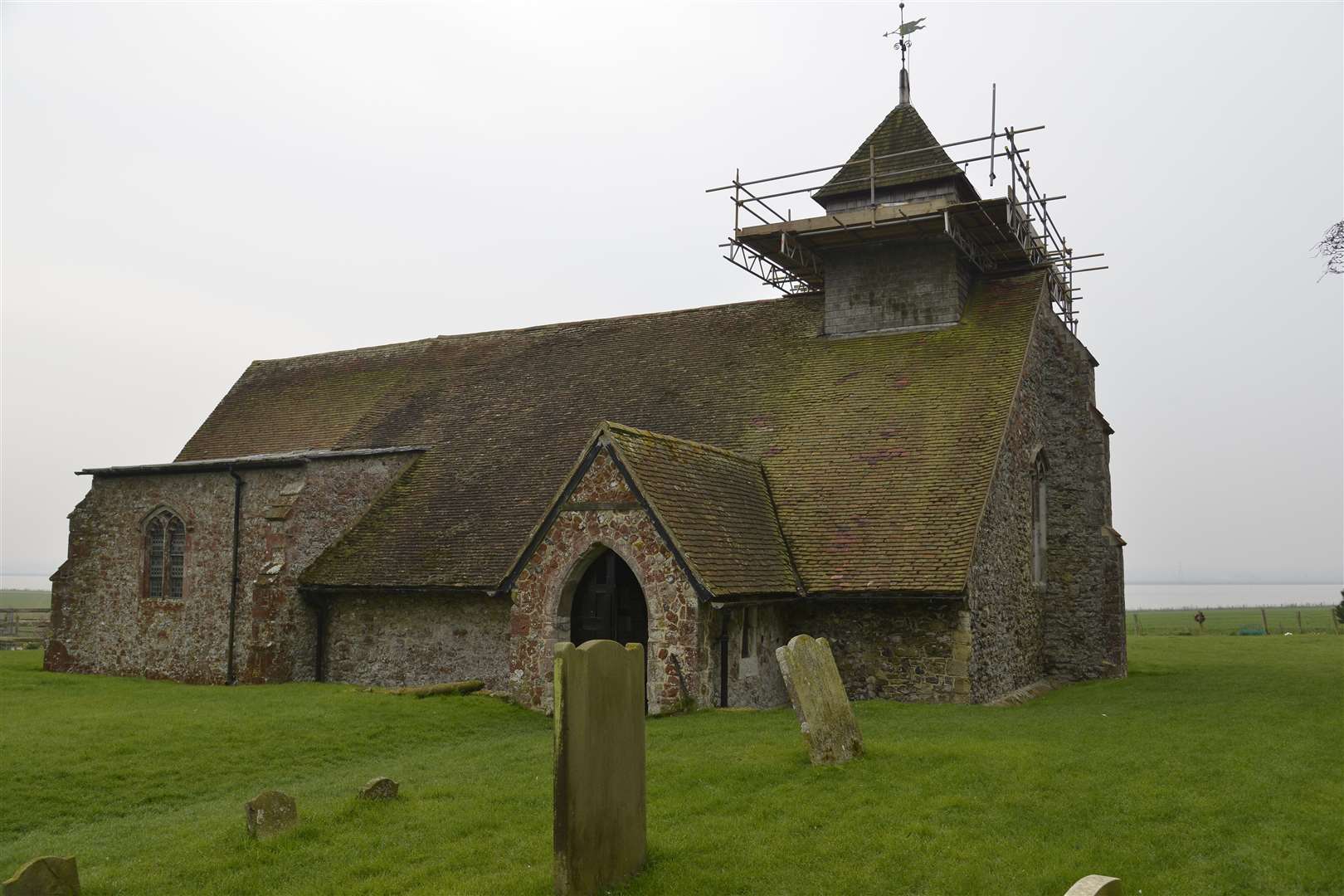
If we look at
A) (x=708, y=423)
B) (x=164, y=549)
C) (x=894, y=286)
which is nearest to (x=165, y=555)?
(x=164, y=549)

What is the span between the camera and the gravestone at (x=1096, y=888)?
15.7 feet

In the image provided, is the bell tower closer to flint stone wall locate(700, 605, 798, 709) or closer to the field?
flint stone wall locate(700, 605, 798, 709)

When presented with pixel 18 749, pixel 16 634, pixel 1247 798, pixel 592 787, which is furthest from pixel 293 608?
pixel 16 634

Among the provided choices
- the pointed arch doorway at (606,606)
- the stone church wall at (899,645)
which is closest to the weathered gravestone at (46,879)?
the pointed arch doorway at (606,606)

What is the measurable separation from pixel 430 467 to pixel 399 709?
27.4 feet

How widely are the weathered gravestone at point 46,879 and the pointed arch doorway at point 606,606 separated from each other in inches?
374

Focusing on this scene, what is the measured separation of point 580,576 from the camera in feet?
55.7

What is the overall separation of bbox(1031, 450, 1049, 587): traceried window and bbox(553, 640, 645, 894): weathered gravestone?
15.4 meters

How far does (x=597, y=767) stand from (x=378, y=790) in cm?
359

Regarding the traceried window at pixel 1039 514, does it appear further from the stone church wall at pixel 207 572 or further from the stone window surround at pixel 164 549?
the stone window surround at pixel 164 549

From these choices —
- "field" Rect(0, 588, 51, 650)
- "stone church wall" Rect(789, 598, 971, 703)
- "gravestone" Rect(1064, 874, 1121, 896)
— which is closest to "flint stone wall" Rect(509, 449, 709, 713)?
"stone church wall" Rect(789, 598, 971, 703)

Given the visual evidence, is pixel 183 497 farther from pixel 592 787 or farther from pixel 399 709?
pixel 592 787

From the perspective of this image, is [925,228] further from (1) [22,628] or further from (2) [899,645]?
(1) [22,628]

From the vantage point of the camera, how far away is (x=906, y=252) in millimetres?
23656
